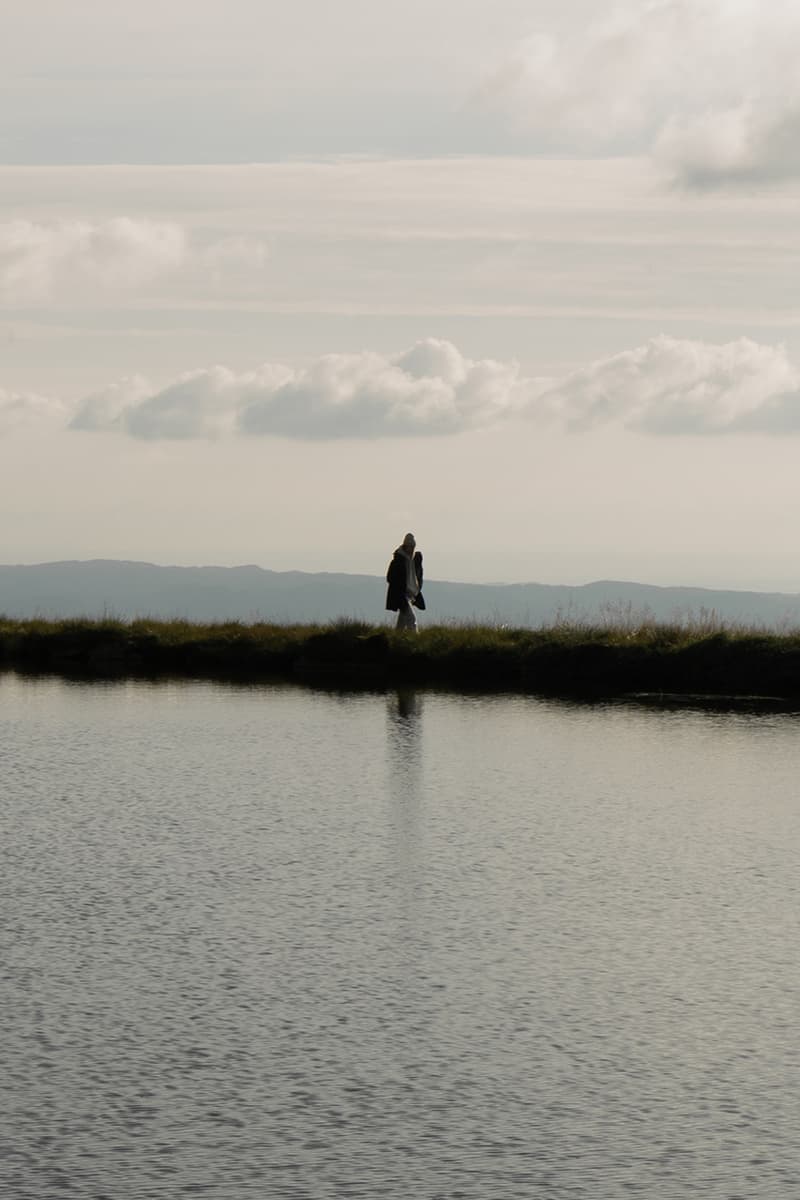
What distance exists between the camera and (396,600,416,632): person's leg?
32531 mm

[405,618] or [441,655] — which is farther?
[405,618]

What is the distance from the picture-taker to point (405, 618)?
32.6 m

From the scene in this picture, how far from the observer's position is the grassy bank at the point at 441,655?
27594 millimetres

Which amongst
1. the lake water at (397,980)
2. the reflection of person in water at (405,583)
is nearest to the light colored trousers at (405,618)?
the reflection of person in water at (405,583)

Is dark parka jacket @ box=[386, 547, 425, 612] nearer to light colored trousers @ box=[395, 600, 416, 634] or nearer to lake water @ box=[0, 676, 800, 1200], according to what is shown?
light colored trousers @ box=[395, 600, 416, 634]

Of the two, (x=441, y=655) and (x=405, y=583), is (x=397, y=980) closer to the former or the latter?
(x=441, y=655)

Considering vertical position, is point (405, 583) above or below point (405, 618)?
above

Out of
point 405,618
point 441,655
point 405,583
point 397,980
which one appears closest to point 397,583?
point 405,583

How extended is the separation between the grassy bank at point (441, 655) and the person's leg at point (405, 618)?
720mm

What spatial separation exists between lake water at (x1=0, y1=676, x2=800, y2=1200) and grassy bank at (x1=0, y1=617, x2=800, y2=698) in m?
10.3

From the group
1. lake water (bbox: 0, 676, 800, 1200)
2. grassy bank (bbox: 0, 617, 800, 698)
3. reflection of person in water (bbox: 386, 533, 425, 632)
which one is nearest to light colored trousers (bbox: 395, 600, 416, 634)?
reflection of person in water (bbox: 386, 533, 425, 632)

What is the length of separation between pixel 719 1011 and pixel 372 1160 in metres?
2.57

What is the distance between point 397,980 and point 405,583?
80.1ft

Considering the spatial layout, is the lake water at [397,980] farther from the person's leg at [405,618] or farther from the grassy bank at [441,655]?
the person's leg at [405,618]
